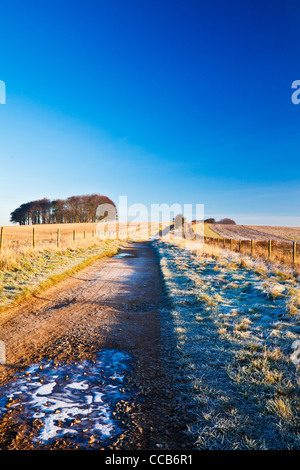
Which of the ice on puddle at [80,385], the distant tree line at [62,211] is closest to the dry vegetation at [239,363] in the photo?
the ice on puddle at [80,385]

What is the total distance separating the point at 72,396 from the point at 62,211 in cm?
9068

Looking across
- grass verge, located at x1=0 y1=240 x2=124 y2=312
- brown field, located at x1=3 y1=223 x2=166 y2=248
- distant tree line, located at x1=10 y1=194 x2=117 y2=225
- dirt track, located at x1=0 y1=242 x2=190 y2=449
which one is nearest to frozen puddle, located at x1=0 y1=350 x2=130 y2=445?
dirt track, located at x1=0 y1=242 x2=190 y2=449

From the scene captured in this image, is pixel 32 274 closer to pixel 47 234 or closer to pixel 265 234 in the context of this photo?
pixel 47 234

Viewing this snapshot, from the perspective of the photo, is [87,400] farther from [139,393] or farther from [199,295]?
[199,295]

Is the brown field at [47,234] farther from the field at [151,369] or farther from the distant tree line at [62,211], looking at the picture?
the distant tree line at [62,211]

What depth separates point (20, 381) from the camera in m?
3.81

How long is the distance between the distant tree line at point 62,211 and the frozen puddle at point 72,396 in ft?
286

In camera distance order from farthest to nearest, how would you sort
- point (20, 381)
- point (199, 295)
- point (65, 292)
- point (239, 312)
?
1. point (65, 292)
2. point (199, 295)
3. point (239, 312)
4. point (20, 381)

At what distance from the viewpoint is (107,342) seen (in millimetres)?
5273

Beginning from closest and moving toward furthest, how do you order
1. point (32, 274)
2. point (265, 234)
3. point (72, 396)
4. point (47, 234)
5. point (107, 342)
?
point (72, 396), point (107, 342), point (32, 274), point (47, 234), point (265, 234)

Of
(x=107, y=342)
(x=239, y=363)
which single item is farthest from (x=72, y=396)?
(x=239, y=363)

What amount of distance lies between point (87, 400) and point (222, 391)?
1.81 meters
